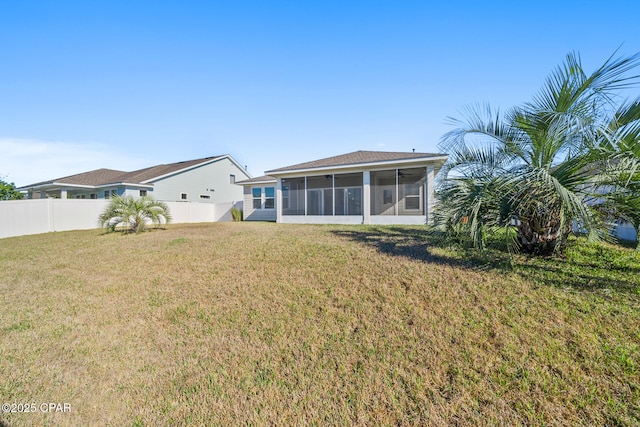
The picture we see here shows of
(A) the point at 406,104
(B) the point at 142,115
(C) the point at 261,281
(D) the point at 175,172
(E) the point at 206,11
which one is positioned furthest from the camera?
(D) the point at 175,172

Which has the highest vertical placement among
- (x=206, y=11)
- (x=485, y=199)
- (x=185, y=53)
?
(x=206, y=11)

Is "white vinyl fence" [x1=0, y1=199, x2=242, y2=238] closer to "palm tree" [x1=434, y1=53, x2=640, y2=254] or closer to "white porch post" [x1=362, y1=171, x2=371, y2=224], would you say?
"white porch post" [x1=362, y1=171, x2=371, y2=224]

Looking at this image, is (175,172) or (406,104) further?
(175,172)

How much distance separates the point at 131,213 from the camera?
39.0ft

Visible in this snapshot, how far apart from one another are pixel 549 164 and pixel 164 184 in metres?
23.2

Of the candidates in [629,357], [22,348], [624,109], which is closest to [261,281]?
[22,348]

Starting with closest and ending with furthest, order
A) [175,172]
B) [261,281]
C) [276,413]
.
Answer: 1. [276,413]
2. [261,281]
3. [175,172]

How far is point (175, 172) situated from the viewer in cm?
2209

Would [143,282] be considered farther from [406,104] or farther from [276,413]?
[406,104]

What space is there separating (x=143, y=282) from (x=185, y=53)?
8286 millimetres

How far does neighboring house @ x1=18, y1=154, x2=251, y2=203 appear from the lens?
68.7 feet

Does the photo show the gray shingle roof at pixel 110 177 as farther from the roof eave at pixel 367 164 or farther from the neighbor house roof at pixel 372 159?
the neighbor house roof at pixel 372 159

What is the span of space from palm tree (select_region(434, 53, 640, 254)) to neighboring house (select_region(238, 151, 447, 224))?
6036 millimetres

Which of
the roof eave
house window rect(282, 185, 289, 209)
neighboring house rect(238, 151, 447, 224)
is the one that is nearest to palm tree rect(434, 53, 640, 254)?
the roof eave
